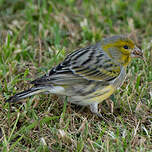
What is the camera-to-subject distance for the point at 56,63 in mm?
4910

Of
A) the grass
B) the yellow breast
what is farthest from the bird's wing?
the grass

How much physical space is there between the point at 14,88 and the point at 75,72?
0.82 meters

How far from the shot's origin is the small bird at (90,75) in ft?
13.0

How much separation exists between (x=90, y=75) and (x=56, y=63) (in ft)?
3.07

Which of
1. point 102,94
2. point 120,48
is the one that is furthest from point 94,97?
point 120,48

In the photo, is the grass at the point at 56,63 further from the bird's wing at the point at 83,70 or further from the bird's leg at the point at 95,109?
the bird's wing at the point at 83,70

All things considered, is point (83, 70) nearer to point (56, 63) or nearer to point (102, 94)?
point (102, 94)

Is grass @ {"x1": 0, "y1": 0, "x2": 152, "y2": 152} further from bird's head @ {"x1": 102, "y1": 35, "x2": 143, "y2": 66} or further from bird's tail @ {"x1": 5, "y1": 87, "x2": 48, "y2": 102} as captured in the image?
bird's head @ {"x1": 102, "y1": 35, "x2": 143, "y2": 66}

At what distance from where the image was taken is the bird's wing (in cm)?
400

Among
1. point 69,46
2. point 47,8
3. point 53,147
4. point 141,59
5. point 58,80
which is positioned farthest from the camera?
point 47,8

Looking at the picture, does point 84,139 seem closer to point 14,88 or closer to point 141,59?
point 14,88

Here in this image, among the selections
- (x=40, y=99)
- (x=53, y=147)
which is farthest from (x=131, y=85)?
(x=53, y=147)

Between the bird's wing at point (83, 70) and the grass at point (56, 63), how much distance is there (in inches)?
11.1

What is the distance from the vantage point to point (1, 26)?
5812mm
